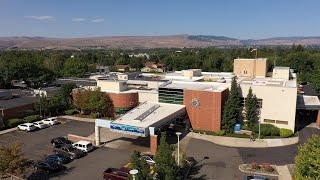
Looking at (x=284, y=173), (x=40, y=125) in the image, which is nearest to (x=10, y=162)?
(x=40, y=125)

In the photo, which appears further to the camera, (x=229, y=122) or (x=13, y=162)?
(x=229, y=122)

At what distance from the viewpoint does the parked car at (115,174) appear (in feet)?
87.7

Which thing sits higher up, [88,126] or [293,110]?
[293,110]

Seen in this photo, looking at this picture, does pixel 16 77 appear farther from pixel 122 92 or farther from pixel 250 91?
pixel 250 91

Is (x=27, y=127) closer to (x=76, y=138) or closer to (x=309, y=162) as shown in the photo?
(x=76, y=138)

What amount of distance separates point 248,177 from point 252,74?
3459 centimetres

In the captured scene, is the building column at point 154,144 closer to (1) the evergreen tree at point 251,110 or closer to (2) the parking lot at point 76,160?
(2) the parking lot at point 76,160

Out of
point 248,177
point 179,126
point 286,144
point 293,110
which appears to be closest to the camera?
point 248,177

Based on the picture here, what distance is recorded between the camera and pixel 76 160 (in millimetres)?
32000

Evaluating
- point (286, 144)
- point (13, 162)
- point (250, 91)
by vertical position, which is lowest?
point (286, 144)

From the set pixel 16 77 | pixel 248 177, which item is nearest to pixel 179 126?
pixel 248 177

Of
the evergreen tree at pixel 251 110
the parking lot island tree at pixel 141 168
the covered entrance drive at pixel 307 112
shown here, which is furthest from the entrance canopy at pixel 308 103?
the parking lot island tree at pixel 141 168

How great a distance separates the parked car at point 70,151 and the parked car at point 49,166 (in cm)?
263

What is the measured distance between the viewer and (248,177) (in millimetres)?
26547
